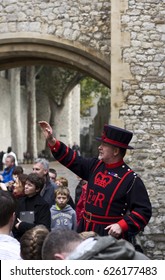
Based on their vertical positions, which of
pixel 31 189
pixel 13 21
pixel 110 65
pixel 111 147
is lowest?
pixel 31 189

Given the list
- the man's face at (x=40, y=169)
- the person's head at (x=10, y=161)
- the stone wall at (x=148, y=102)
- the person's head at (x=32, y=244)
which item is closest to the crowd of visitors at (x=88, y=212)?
the person's head at (x=32, y=244)

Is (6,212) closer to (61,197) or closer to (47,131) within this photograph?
(47,131)

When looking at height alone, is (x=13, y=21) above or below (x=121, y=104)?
above

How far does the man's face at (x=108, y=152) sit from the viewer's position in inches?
206

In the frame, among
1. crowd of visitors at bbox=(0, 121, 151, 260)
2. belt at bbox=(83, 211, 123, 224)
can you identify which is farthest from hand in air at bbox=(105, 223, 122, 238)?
belt at bbox=(83, 211, 123, 224)

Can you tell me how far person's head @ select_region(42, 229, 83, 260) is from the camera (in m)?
3.01

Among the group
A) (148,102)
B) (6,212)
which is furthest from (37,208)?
(148,102)

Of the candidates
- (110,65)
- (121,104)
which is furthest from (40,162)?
(110,65)

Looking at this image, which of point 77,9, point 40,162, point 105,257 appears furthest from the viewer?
point 77,9

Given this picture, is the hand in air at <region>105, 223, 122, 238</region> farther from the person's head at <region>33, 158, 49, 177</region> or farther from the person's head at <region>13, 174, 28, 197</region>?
the person's head at <region>33, 158, 49, 177</region>

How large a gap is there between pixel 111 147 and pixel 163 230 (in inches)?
206

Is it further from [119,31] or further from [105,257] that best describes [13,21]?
[105,257]

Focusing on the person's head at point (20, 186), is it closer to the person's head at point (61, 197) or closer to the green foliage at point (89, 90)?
the person's head at point (61, 197)
